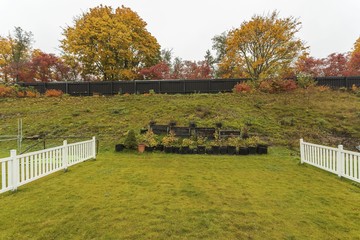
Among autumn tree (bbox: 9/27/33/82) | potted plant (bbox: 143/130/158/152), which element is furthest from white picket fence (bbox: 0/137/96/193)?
autumn tree (bbox: 9/27/33/82)

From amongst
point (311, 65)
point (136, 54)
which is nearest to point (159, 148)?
point (136, 54)

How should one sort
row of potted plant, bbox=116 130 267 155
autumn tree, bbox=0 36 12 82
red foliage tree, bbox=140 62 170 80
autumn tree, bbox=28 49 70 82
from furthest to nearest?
autumn tree, bbox=0 36 12 82 → autumn tree, bbox=28 49 70 82 → red foliage tree, bbox=140 62 170 80 → row of potted plant, bbox=116 130 267 155

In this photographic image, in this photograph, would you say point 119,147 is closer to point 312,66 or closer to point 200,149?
point 200,149

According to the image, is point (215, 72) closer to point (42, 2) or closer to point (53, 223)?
point (42, 2)

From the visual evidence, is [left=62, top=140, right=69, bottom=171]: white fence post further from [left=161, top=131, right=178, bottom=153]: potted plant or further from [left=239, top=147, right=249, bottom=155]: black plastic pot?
[left=239, top=147, right=249, bottom=155]: black plastic pot

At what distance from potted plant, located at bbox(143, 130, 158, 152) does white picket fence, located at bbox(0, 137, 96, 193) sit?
1.81 metres

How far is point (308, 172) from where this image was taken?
182 inches

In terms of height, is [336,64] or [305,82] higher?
[336,64]

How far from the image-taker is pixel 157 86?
533 inches

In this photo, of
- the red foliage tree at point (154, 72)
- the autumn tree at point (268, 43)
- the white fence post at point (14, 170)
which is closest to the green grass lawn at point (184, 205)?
the white fence post at point (14, 170)

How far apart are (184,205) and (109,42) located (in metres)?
16.4

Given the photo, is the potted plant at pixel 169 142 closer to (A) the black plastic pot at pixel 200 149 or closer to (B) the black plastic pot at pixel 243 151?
(A) the black plastic pot at pixel 200 149

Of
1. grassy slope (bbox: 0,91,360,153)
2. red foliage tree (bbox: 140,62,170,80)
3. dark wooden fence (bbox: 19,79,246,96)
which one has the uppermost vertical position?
red foliage tree (bbox: 140,62,170,80)

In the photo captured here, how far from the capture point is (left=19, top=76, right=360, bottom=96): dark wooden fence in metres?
12.4
